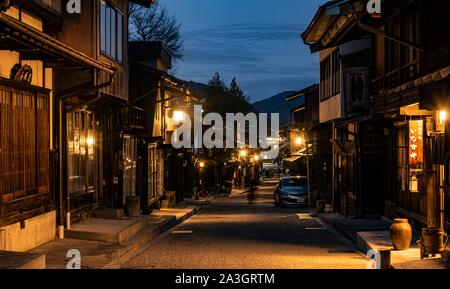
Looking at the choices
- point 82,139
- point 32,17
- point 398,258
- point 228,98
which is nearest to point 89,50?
point 82,139

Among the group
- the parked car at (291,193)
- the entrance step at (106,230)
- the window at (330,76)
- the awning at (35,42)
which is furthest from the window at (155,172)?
the awning at (35,42)

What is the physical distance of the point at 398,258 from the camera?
639 inches

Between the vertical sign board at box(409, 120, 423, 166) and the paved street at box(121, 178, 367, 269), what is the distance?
2989 mm

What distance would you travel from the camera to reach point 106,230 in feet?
68.3

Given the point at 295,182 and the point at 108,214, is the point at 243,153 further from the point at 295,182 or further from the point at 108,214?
the point at 108,214

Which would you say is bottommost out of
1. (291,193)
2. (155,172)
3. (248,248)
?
(248,248)

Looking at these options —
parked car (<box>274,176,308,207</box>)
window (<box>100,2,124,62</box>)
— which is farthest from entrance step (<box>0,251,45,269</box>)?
parked car (<box>274,176,308,207</box>)

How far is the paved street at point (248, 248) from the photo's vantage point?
53.8 ft

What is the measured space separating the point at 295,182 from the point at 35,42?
3170 centimetres

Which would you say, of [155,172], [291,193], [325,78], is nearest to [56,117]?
[155,172]

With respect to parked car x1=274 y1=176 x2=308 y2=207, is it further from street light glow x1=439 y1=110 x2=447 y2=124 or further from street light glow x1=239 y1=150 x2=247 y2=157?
street light glow x1=239 y1=150 x2=247 y2=157

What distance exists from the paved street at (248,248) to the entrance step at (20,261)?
3230mm

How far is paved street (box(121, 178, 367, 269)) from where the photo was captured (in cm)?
1639

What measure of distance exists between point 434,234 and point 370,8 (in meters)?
12.2
